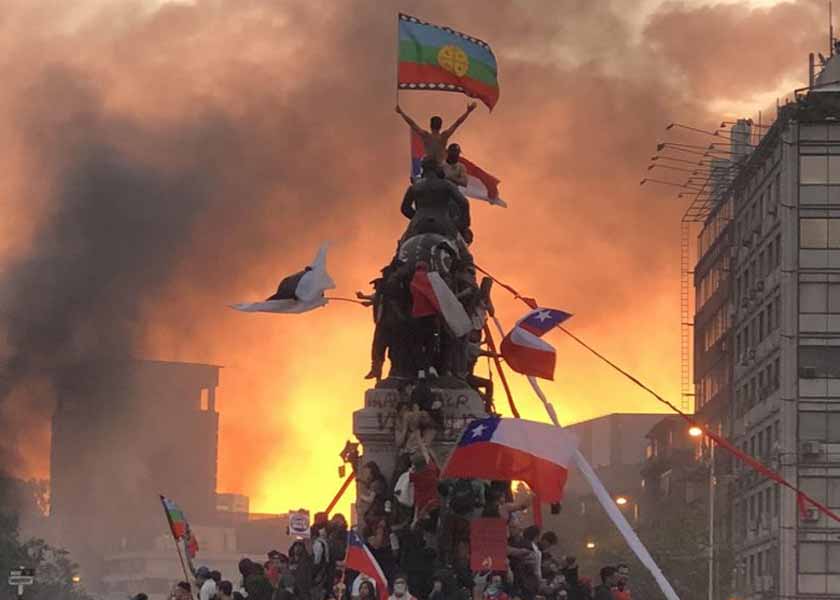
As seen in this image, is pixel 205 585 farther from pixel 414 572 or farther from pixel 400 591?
pixel 400 591

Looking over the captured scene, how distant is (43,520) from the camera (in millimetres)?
166500

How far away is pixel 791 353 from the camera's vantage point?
111 metres

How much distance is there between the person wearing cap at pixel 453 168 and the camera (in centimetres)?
4428

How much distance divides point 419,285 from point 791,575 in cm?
6646

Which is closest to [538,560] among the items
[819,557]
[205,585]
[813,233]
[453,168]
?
[205,585]

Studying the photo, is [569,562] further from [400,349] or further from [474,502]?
[400,349]

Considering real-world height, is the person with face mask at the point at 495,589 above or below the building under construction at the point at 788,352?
below

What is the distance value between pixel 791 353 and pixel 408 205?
68.6 metres

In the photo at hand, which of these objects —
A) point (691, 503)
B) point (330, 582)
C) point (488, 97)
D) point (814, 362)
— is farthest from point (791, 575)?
point (330, 582)

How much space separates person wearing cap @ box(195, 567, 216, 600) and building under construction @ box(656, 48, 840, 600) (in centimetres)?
6330

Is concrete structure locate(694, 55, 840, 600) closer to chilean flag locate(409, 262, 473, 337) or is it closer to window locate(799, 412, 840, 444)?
window locate(799, 412, 840, 444)

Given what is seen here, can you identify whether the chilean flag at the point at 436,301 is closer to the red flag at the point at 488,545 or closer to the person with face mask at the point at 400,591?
the red flag at the point at 488,545

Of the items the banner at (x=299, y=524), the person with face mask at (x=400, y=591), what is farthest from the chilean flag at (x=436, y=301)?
the banner at (x=299, y=524)

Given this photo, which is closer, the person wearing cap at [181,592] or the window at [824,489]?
the person wearing cap at [181,592]
